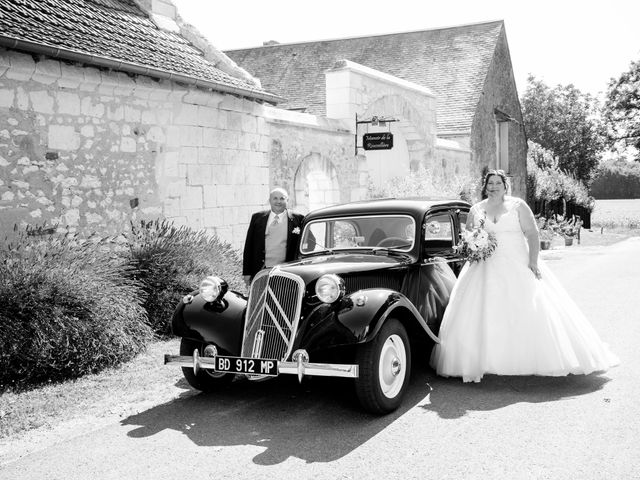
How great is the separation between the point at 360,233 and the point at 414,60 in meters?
20.3

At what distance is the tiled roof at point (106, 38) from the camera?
7.83m

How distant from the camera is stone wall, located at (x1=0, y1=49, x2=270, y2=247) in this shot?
25.8ft

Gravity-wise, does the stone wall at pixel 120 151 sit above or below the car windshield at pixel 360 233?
above

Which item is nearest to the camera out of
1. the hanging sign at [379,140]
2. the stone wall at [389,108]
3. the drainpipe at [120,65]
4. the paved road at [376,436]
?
the paved road at [376,436]

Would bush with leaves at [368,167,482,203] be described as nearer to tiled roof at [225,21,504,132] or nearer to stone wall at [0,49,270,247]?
stone wall at [0,49,270,247]

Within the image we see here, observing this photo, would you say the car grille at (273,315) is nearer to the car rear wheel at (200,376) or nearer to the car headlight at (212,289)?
the car headlight at (212,289)

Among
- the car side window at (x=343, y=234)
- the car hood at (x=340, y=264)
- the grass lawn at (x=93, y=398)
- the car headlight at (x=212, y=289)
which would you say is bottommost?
the grass lawn at (x=93, y=398)

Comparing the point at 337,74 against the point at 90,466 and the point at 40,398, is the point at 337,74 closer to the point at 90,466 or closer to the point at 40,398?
the point at 40,398

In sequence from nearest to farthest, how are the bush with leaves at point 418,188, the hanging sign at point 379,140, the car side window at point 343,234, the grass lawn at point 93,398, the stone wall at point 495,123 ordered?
the grass lawn at point 93,398 → the car side window at point 343,234 → the hanging sign at point 379,140 → the bush with leaves at point 418,188 → the stone wall at point 495,123

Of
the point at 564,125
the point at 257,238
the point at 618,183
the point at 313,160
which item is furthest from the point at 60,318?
the point at 618,183

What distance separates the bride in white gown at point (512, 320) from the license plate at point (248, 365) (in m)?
1.70

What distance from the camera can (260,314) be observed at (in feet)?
16.5

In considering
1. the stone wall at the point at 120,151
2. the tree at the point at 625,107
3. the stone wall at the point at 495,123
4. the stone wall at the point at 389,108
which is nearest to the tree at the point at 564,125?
the tree at the point at 625,107

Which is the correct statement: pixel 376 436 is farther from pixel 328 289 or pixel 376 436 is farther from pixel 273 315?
pixel 273 315
